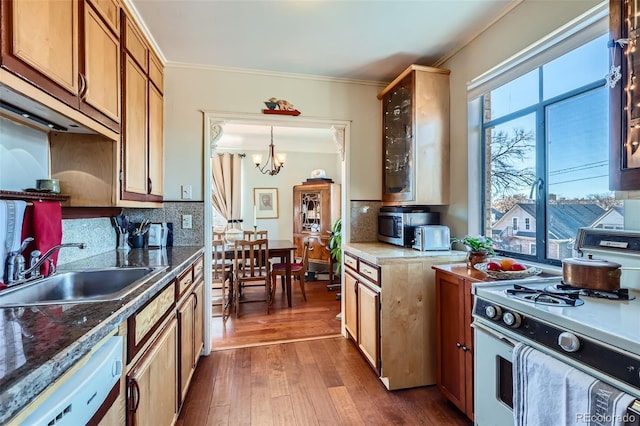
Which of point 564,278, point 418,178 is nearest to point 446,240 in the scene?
point 418,178

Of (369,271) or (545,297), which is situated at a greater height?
(545,297)

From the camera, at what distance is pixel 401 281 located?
207 cm

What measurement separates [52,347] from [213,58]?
2.48 meters

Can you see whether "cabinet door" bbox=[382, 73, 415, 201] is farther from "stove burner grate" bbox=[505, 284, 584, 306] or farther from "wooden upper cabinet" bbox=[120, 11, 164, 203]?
"wooden upper cabinet" bbox=[120, 11, 164, 203]

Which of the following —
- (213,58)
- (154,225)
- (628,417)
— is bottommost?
Result: (628,417)

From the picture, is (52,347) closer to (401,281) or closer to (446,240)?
(401,281)

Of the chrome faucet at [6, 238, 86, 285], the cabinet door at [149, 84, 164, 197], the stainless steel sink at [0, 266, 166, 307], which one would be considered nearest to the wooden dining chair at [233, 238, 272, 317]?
the cabinet door at [149, 84, 164, 197]

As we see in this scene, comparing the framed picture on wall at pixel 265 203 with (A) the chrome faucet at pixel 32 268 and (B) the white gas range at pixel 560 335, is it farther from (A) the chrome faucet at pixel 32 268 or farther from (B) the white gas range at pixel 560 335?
(B) the white gas range at pixel 560 335

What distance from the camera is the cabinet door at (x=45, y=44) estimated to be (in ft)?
3.11

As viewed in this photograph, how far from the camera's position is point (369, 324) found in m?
2.25

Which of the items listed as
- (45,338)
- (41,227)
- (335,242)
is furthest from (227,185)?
(45,338)

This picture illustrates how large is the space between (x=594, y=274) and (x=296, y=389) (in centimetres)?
184

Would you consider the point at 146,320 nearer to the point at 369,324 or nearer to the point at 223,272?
the point at 369,324

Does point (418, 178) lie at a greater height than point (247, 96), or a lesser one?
lesser
